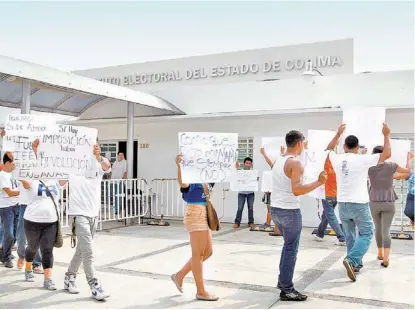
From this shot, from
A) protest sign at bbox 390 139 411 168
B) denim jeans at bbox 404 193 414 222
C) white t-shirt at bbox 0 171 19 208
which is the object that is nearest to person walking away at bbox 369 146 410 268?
protest sign at bbox 390 139 411 168

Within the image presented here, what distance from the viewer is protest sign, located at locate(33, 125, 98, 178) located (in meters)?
5.09

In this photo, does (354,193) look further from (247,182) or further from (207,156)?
(247,182)

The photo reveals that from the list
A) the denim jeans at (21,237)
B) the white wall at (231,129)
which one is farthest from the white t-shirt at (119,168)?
the denim jeans at (21,237)

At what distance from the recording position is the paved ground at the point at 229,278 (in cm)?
470

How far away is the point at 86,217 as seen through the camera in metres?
4.91

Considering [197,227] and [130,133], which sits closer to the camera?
[197,227]

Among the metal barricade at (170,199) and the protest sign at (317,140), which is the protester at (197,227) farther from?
the metal barricade at (170,199)

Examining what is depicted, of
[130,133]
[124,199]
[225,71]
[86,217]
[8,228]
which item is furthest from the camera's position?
[225,71]

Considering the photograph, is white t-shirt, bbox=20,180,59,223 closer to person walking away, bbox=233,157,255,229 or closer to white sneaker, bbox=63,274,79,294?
white sneaker, bbox=63,274,79,294

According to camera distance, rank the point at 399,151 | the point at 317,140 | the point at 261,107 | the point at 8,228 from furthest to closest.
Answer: the point at 261,107, the point at 399,151, the point at 317,140, the point at 8,228

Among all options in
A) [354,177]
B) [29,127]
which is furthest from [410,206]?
[29,127]

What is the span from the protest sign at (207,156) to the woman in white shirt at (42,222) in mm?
1694

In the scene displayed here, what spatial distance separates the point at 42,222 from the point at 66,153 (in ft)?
2.75

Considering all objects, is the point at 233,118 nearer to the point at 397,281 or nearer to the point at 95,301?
the point at 397,281
